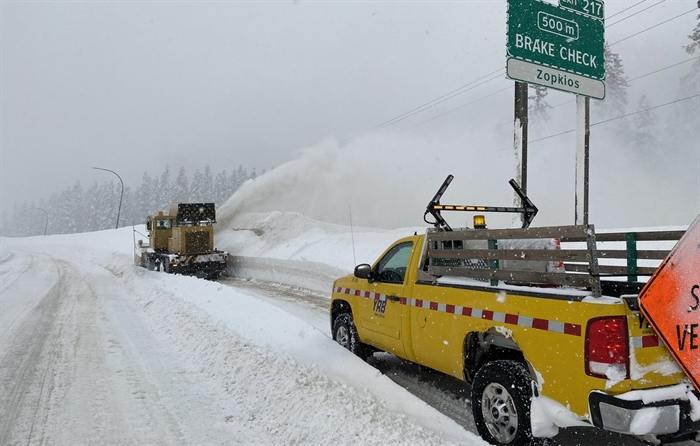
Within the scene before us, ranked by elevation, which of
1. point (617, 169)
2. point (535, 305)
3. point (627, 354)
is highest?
point (617, 169)

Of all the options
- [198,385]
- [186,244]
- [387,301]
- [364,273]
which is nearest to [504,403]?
[387,301]

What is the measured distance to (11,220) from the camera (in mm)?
175375

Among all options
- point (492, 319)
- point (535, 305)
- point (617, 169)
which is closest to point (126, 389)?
point (492, 319)

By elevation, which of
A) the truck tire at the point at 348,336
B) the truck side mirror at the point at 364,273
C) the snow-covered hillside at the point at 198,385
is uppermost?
the truck side mirror at the point at 364,273

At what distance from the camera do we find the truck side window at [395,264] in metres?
5.18

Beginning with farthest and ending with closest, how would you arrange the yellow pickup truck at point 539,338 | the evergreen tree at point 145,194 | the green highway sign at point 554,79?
1. the evergreen tree at point 145,194
2. the green highway sign at point 554,79
3. the yellow pickup truck at point 539,338

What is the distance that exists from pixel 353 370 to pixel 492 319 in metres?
2.09

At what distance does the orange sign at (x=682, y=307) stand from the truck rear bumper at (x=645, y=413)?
0.18 metres

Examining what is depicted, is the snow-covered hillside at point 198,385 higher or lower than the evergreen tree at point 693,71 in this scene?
lower

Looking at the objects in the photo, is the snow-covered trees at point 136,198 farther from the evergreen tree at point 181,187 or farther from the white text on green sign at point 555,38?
the white text on green sign at point 555,38

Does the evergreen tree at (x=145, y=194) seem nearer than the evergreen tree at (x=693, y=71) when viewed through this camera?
No

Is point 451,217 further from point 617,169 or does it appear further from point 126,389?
point 126,389

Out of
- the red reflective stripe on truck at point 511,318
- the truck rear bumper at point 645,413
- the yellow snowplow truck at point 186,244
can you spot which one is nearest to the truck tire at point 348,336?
the red reflective stripe on truck at point 511,318

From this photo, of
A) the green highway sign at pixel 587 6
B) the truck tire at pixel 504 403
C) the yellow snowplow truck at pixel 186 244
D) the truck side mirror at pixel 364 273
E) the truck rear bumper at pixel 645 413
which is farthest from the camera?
the yellow snowplow truck at pixel 186 244
